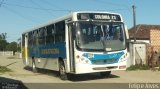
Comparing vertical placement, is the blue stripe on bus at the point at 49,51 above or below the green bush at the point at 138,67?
above

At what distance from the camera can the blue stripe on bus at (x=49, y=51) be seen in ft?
64.4

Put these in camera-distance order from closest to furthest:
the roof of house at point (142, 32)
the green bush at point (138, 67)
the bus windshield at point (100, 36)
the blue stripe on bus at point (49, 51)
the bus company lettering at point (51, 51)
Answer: the bus windshield at point (100, 36) < the blue stripe on bus at point (49, 51) < the bus company lettering at point (51, 51) < the green bush at point (138, 67) < the roof of house at point (142, 32)

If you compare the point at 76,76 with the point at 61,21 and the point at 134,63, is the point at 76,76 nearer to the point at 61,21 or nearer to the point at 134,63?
the point at 61,21

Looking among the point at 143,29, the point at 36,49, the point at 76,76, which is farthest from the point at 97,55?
the point at 143,29

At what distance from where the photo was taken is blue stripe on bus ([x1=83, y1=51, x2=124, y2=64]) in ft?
59.2

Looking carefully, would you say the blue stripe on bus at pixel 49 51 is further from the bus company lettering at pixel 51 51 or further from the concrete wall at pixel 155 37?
the concrete wall at pixel 155 37

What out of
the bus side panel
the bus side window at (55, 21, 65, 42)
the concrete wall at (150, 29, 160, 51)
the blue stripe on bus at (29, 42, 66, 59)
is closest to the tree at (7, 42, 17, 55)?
the concrete wall at (150, 29, 160, 51)

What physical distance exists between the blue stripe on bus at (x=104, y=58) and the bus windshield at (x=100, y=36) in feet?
0.86

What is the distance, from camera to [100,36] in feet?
60.2

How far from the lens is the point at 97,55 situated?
18.1m

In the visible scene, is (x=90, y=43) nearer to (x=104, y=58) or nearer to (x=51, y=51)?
(x=104, y=58)

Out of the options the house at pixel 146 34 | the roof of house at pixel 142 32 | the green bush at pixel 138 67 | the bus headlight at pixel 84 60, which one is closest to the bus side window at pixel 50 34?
the bus headlight at pixel 84 60

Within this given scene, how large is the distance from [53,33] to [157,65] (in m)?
7.78

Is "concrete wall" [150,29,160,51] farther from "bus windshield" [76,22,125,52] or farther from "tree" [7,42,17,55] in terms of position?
"tree" [7,42,17,55]
